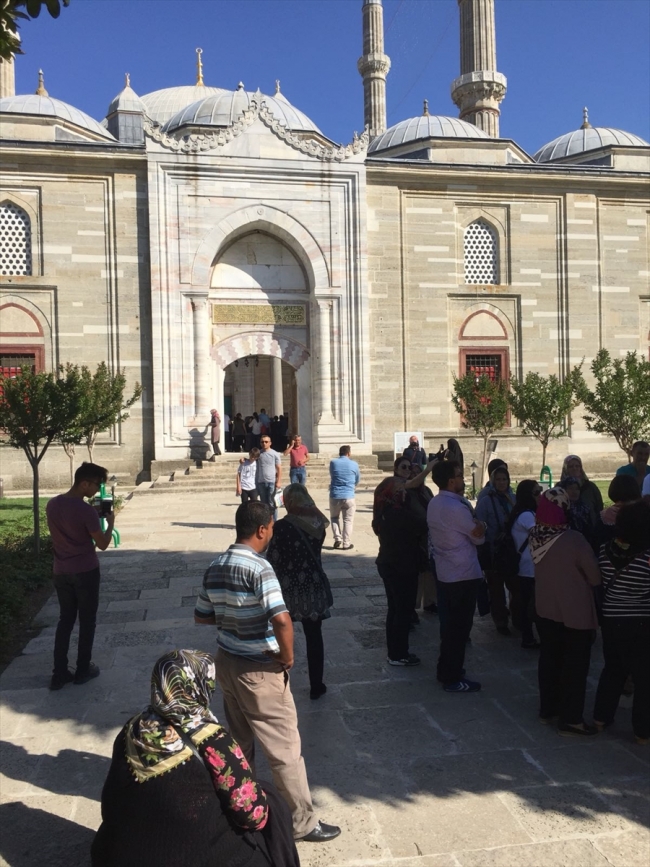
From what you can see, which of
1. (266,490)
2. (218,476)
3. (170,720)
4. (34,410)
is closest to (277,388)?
(218,476)

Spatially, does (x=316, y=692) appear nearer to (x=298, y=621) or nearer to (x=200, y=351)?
(x=298, y=621)

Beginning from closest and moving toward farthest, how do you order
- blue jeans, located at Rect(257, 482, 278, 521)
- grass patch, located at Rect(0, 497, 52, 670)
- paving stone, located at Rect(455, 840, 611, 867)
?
paving stone, located at Rect(455, 840, 611, 867) < grass patch, located at Rect(0, 497, 52, 670) < blue jeans, located at Rect(257, 482, 278, 521)

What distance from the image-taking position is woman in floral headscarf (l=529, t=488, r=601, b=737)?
4.93m

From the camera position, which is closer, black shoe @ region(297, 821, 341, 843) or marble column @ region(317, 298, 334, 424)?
black shoe @ region(297, 821, 341, 843)

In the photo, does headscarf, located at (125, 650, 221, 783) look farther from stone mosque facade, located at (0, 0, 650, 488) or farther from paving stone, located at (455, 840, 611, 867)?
stone mosque facade, located at (0, 0, 650, 488)

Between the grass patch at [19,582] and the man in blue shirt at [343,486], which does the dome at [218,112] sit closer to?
the grass patch at [19,582]

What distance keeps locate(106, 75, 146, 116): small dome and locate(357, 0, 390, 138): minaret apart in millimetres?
11192

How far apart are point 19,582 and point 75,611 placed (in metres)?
3.58

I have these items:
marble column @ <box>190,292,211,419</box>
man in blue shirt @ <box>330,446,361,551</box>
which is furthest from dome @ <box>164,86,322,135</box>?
man in blue shirt @ <box>330,446,361,551</box>

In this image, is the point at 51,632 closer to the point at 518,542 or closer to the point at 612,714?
the point at 518,542

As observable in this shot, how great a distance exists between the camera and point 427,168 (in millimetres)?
21984

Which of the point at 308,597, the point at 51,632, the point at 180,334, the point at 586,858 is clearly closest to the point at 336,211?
the point at 180,334

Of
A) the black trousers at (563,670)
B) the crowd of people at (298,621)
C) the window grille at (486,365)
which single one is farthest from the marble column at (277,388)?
the black trousers at (563,670)

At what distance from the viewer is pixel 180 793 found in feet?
8.82
